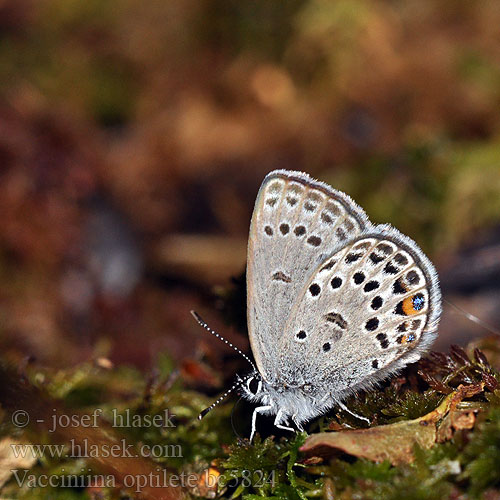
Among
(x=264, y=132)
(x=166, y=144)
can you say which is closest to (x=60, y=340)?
(x=166, y=144)

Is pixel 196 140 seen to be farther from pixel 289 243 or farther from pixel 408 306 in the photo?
pixel 408 306

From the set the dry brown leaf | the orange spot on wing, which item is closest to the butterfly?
the orange spot on wing

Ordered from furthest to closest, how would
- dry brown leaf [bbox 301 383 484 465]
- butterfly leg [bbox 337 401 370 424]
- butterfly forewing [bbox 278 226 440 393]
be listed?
1. butterfly forewing [bbox 278 226 440 393]
2. butterfly leg [bbox 337 401 370 424]
3. dry brown leaf [bbox 301 383 484 465]

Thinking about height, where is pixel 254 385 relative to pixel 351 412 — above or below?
above

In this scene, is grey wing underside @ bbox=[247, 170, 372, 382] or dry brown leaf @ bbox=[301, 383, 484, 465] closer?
dry brown leaf @ bbox=[301, 383, 484, 465]

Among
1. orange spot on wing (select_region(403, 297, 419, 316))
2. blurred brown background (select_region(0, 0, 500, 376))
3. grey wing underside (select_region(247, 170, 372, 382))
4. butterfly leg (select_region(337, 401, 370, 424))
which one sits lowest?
butterfly leg (select_region(337, 401, 370, 424))

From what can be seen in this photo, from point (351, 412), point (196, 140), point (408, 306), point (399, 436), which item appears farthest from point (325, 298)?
point (196, 140)

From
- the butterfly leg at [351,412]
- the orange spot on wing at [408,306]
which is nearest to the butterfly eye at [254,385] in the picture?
the butterfly leg at [351,412]

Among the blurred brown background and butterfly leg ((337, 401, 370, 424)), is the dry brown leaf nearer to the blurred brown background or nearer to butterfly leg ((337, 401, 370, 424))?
butterfly leg ((337, 401, 370, 424))
